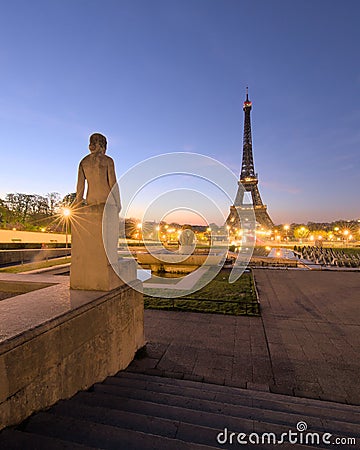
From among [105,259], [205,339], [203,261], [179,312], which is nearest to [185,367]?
[205,339]

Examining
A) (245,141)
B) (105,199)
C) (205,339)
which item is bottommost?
(205,339)

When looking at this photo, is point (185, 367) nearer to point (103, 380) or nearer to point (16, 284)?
point (103, 380)

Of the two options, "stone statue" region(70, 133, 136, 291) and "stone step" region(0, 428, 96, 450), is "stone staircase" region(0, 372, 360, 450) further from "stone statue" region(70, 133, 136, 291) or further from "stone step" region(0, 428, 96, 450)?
"stone statue" region(70, 133, 136, 291)

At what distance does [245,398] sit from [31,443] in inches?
111

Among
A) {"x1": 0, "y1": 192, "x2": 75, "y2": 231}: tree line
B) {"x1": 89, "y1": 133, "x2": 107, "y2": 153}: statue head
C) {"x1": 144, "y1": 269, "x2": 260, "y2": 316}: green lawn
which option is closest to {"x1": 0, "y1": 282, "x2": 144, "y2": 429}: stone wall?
{"x1": 89, "y1": 133, "x2": 107, "y2": 153}: statue head

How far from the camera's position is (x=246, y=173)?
7231 cm

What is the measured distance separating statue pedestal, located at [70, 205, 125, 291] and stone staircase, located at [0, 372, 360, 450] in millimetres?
1523

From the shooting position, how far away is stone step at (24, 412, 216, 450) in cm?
205

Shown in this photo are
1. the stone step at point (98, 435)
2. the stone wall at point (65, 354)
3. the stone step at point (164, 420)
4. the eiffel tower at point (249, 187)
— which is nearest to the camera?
the stone step at point (98, 435)

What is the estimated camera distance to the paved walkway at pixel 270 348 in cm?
452

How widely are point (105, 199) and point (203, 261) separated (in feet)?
52.2

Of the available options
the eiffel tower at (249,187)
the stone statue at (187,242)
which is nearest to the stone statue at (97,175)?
the stone statue at (187,242)

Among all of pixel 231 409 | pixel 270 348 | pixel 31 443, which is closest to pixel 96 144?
pixel 31 443

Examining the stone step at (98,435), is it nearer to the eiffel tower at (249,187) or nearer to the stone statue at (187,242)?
the stone statue at (187,242)
